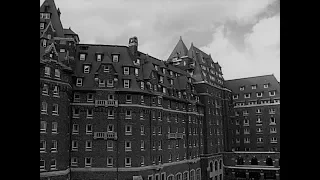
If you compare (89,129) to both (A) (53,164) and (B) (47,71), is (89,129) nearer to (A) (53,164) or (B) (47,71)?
(A) (53,164)

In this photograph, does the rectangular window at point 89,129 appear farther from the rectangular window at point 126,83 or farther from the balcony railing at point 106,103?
the rectangular window at point 126,83

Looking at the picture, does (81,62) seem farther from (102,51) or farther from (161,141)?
(161,141)

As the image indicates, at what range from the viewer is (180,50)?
6025 cm

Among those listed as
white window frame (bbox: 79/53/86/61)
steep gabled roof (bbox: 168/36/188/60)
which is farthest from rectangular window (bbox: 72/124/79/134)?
steep gabled roof (bbox: 168/36/188/60)

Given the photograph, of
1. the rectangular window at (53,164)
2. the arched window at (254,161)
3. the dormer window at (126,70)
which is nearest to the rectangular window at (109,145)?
the rectangular window at (53,164)

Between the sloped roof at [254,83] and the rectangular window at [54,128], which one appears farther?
the sloped roof at [254,83]

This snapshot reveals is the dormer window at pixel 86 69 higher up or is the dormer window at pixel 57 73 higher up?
the dormer window at pixel 86 69

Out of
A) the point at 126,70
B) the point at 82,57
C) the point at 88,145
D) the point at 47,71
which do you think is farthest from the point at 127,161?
the point at 82,57

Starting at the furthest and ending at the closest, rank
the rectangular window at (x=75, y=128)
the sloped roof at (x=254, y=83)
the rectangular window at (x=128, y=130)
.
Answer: the sloped roof at (x=254, y=83), the rectangular window at (x=128, y=130), the rectangular window at (x=75, y=128)

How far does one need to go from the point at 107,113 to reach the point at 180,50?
92.6ft

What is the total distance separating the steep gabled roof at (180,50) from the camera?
5952 centimetres

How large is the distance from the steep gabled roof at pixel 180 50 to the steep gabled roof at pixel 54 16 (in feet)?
85.4

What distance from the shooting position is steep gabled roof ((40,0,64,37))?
3775 cm
